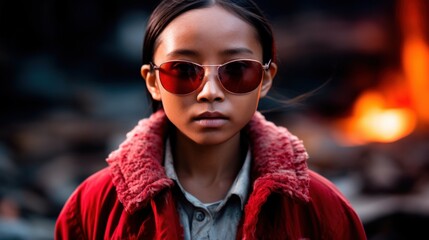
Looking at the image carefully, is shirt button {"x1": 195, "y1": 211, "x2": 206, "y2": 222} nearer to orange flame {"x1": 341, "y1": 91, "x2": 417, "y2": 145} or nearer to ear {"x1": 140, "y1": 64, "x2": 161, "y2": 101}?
ear {"x1": 140, "y1": 64, "x2": 161, "y2": 101}

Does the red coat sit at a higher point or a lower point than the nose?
lower

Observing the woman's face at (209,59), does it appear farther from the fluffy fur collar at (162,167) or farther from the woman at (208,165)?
the fluffy fur collar at (162,167)

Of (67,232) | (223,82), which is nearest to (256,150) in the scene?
(223,82)

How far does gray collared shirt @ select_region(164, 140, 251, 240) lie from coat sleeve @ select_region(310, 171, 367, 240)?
21 centimetres

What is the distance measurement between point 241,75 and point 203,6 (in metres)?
0.23

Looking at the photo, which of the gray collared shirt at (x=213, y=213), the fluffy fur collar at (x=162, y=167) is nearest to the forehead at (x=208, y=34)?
the fluffy fur collar at (x=162, y=167)

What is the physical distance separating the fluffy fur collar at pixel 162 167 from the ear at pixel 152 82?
4.3 inches

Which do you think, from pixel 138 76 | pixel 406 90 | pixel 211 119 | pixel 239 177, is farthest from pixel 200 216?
pixel 138 76

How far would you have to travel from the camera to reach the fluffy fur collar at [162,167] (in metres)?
1.91

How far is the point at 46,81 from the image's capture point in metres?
6.13

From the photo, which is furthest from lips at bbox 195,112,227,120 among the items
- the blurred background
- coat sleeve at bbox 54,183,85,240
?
the blurred background

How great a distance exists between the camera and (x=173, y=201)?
195 cm

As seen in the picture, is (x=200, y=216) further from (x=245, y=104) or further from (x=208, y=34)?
(x=208, y=34)

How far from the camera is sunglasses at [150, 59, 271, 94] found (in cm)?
188
